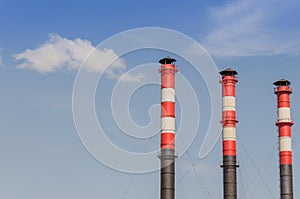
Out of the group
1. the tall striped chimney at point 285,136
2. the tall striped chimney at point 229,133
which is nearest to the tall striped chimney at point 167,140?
the tall striped chimney at point 229,133

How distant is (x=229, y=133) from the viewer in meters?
54.3

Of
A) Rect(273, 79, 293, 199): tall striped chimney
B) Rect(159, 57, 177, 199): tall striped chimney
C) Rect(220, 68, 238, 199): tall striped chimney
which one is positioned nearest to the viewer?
Rect(159, 57, 177, 199): tall striped chimney

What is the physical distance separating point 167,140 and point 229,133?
6675 mm

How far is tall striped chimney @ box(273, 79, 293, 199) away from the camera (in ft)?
184

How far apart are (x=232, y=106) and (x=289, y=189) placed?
33.9ft

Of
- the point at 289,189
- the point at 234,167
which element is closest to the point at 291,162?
the point at 289,189

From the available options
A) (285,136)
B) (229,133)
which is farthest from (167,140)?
(285,136)

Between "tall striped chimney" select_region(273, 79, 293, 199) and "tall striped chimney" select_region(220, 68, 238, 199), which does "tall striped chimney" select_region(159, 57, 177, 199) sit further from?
"tall striped chimney" select_region(273, 79, 293, 199)

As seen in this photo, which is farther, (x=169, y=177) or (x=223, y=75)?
(x=223, y=75)

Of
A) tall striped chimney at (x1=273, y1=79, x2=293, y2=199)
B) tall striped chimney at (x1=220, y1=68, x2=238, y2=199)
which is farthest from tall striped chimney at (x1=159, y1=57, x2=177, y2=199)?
tall striped chimney at (x1=273, y1=79, x2=293, y2=199)

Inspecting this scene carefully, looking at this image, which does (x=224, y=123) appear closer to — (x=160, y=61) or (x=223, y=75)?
(x=223, y=75)

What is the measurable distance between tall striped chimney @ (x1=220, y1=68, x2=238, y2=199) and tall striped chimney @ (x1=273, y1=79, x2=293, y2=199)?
5.85 m

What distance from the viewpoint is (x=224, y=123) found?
54656 millimetres

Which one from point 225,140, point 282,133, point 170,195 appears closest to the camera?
point 170,195
